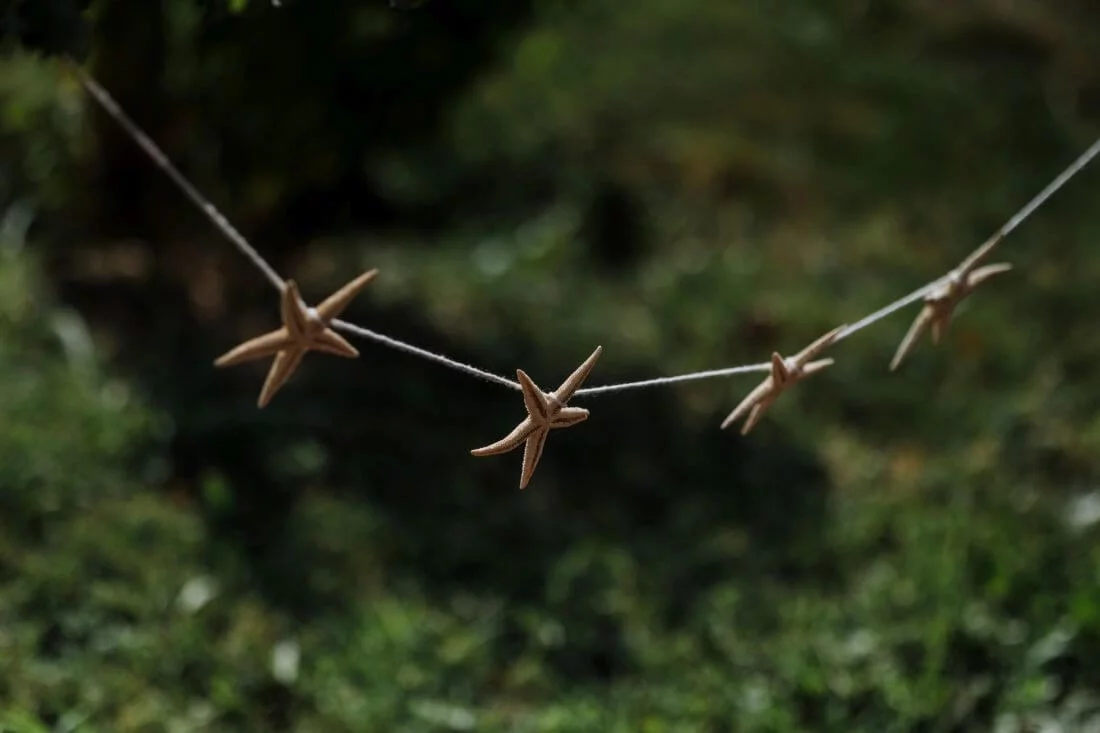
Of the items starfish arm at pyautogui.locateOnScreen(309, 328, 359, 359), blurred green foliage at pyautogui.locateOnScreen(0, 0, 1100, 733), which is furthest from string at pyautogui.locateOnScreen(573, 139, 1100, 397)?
blurred green foliage at pyautogui.locateOnScreen(0, 0, 1100, 733)

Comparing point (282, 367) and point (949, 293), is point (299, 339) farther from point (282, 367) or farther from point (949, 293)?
point (949, 293)

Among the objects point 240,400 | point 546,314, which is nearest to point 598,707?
point 240,400

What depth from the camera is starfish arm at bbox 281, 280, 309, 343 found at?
1740 mm

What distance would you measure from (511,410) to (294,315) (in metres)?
1.71

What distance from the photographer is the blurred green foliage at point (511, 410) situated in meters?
2.66

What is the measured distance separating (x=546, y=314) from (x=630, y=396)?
0.43 metres

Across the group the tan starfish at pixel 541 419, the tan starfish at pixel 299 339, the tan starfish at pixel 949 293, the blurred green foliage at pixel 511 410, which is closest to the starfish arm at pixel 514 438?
the tan starfish at pixel 541 419

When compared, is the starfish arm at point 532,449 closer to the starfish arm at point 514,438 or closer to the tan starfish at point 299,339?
the starfish arm at point 514,438

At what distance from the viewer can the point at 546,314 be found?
3912 mm

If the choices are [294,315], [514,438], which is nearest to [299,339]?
[294,315]

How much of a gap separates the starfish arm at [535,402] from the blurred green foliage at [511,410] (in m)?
0.96

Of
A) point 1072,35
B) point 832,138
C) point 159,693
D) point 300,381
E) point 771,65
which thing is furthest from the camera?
point 1072,35

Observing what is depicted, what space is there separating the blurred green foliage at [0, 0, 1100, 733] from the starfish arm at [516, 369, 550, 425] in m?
0.96

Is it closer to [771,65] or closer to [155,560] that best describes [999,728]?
[155,560]
